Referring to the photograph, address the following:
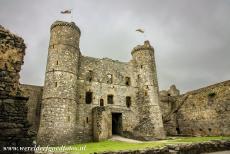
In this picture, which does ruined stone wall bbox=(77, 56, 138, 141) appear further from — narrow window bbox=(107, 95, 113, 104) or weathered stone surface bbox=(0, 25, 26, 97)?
weathered stone surface bbox=(0, 25, 26, 97)

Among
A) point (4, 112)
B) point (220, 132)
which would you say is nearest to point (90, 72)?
point (220, 132)

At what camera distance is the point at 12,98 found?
6977mm

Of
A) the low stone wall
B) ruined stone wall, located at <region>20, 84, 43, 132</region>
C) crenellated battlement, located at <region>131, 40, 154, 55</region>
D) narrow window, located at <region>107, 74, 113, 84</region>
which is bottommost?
the low stone wall

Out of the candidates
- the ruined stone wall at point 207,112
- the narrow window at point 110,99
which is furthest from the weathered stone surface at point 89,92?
the ruined stone wall at point 207,112

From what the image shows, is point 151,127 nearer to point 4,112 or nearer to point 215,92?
point 215,92

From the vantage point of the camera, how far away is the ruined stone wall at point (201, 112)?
2270cm

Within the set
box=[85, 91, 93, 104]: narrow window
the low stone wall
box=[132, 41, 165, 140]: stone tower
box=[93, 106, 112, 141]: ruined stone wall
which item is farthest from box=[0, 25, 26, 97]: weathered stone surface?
box=[132, 41, 165, 140]: stone tower

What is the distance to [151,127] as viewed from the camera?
80.6ft

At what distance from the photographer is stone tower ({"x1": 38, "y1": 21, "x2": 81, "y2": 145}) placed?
1897 centimetres

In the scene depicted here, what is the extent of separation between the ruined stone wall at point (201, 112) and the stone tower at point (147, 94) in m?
5.00

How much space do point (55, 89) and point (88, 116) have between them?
16.4ft

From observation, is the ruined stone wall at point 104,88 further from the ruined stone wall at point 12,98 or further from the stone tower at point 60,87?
the ruined stone wall at point 12,98

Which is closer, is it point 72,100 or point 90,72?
point 72,100

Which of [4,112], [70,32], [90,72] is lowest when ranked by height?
[4,112]
